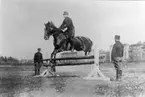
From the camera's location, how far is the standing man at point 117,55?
248 cm

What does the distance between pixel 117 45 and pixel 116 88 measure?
41 centimetres

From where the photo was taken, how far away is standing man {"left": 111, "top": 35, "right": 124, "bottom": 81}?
2.48 m

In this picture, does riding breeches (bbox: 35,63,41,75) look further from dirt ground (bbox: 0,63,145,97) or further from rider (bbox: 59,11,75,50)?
rider (bbox: 59,11,75,50)

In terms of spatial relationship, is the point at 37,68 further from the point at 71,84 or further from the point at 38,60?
the point at 71,84

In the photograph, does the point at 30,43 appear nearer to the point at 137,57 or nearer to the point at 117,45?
the point at 117,45

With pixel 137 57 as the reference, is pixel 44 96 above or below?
below

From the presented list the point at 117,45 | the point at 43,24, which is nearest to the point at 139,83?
the point at 117,45

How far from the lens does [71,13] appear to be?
2.51 metres

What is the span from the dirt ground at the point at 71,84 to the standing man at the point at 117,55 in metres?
0.05

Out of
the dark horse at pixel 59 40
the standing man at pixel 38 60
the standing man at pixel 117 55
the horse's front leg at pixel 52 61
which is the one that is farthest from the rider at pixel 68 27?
the standing man at pixel 117 55

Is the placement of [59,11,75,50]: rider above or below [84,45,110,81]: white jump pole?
above

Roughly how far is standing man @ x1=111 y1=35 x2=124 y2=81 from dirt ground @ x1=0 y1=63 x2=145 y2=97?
0.15 ft

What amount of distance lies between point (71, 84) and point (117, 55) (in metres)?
0.52

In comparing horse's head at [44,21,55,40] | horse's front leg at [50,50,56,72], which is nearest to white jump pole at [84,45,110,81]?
horse's front leg at [50,50,56,72]
